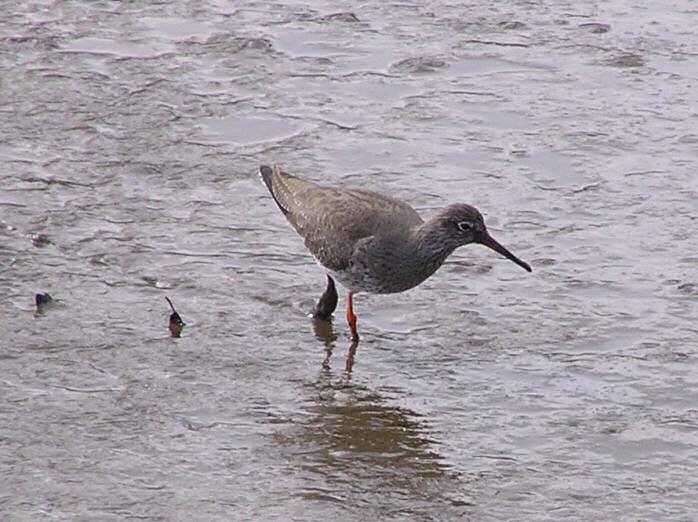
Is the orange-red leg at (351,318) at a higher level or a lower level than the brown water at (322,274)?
lower

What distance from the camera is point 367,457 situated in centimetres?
751

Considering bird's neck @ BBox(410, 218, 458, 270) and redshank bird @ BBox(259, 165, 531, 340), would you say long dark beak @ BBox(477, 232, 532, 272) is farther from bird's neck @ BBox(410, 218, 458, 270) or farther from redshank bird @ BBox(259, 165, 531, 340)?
bird's neck @ BBox(410, 218, 458, 270)

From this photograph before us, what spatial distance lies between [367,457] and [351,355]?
122cm

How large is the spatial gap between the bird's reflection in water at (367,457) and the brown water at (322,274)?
16mm

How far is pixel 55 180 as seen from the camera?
10.3 m

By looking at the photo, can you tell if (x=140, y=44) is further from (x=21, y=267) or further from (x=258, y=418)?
(x=258, y=418)

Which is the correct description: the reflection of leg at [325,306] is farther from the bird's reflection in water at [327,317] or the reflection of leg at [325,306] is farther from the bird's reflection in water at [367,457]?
the bird's reflection in water at [367,457]

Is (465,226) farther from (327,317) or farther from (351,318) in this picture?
(327,317)

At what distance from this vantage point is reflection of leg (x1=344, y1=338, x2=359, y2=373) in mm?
8523

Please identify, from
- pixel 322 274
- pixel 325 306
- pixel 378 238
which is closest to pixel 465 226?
pixel 378 238

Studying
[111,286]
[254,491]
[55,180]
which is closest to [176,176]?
[55,180]

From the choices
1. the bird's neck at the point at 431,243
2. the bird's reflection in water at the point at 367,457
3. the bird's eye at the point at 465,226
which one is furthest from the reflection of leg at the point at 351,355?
the bird's eye at the point at 465,226

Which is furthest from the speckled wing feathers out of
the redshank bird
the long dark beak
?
the long dark beak

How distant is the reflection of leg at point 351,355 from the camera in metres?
8.52
